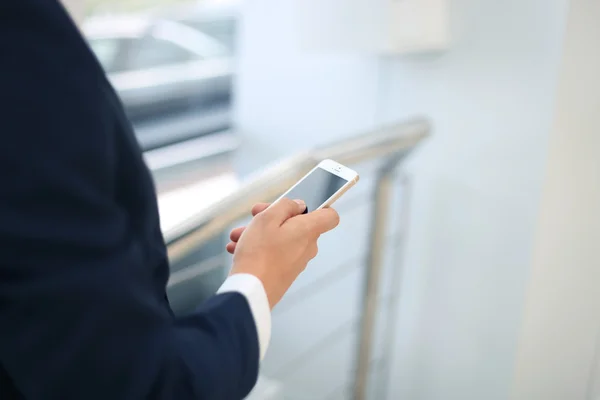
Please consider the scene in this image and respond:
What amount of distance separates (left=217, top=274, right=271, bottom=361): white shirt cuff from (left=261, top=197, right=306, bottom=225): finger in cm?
6

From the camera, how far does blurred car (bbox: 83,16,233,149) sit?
6.96ft

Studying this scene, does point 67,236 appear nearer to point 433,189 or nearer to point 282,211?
point 282,211

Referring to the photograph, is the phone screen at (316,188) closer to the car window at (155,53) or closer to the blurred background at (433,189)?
the blurred background at (433,189)

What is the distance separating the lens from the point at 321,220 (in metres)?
0.56

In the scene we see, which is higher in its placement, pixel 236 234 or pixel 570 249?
pixel 236 234

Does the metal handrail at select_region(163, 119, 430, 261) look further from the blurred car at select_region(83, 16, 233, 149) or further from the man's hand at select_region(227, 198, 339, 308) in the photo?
the blurred car at select_region(83, 16, 233, 149)

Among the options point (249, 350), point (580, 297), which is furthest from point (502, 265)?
point (249, 350)

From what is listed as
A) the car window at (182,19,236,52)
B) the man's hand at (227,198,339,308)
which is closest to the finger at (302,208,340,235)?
the man's hand at (227,198,339,308)

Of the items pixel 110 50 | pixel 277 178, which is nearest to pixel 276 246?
pixel 277 178

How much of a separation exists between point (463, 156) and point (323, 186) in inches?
25.1

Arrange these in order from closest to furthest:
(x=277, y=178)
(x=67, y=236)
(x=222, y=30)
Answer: (x=67, y=236), (x=277, y=178), (x=222, y=30)

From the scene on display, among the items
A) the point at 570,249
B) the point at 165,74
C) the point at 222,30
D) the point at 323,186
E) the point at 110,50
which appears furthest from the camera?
the point at 222,30

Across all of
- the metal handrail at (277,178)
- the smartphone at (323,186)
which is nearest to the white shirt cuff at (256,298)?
the smartphone at (323,186)

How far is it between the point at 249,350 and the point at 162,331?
8cm
